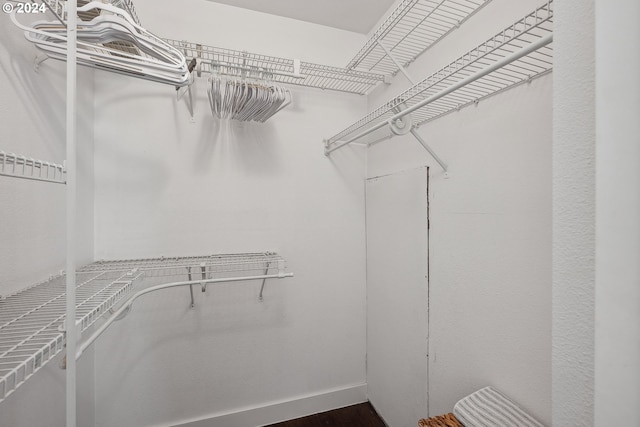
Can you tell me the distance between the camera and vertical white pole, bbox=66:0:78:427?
1.77 ft

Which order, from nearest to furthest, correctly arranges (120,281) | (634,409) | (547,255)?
(634,409) → (547,255) → (120,281)

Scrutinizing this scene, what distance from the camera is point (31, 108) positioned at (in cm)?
94

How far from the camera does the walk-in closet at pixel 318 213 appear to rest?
0.43 metres

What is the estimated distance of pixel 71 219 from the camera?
0.56m

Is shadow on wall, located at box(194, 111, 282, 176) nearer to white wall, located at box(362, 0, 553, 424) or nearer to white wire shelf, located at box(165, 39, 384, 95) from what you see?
white wire shelf, located at box(165, 39, 384, 95)

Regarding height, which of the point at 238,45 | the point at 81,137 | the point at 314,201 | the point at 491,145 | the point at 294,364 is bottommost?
the point at 294,364

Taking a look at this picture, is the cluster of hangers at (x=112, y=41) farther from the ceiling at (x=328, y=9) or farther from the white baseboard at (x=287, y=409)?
the white baseboard at (x=287, y=409)

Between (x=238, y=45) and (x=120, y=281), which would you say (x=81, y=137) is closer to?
(x=120, y=281)

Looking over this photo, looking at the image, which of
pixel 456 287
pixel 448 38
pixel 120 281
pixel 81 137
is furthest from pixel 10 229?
pixel 448 38

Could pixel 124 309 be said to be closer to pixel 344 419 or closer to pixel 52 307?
pixel 52 307

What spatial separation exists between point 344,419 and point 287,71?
226 centimetres

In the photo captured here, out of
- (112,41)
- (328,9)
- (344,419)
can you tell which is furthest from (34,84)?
(344,419)

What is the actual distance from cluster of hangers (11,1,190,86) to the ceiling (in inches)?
35.1

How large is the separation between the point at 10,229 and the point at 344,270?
1.59m
